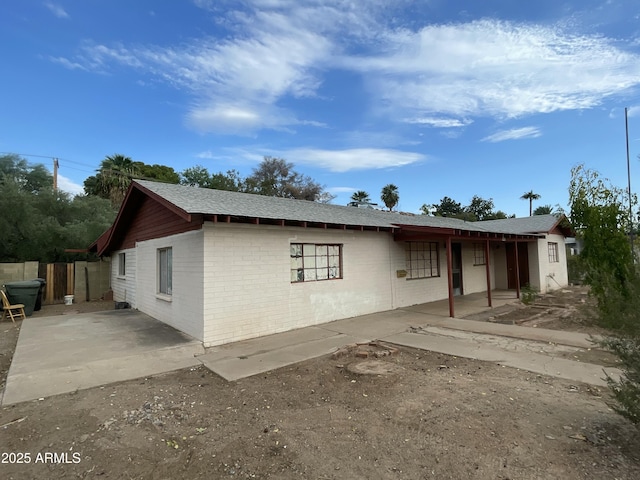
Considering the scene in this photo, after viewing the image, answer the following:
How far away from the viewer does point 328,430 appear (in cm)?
331

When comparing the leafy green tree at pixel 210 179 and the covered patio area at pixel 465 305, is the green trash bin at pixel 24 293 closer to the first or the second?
the covered patio area at pixel 465 305

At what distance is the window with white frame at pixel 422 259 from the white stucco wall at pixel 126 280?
9.82 m

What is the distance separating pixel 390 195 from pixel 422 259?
28.2 metres

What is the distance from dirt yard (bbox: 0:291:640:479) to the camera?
2.68m

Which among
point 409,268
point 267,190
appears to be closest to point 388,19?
point 409,268

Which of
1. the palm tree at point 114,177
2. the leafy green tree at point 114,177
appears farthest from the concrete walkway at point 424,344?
the palm tree at point 114,177

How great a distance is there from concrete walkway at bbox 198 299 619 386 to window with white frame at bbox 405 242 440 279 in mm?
2734

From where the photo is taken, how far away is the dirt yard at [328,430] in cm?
268

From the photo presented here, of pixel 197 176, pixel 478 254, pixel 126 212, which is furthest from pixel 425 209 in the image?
pixel 126 212

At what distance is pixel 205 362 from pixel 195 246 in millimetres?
2544

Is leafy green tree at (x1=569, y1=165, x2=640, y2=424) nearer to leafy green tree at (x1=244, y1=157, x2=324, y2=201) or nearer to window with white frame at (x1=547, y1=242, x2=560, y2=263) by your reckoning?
window with white frame at (x1=547, y1=242, x2=560, y2=263)

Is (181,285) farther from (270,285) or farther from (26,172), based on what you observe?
(26,172)

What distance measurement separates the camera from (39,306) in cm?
1259

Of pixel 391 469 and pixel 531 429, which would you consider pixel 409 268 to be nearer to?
pixel 531 429
